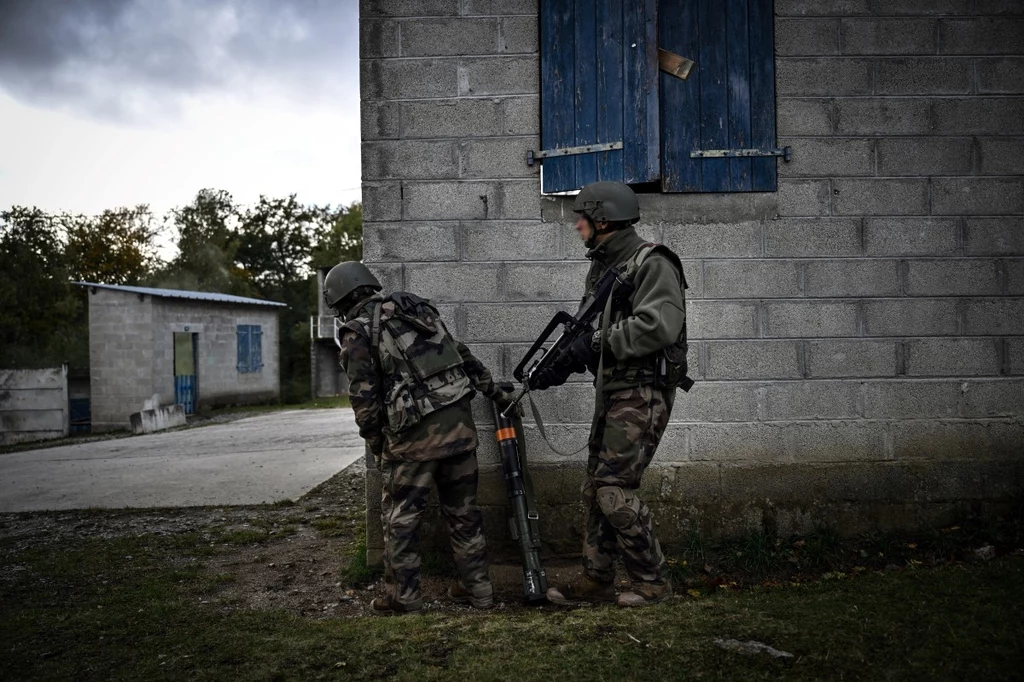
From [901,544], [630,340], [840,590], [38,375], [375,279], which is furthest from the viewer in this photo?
[38,375]

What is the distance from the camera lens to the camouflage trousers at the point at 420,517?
3.87 metres

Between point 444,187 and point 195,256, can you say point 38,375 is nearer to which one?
point 444,187

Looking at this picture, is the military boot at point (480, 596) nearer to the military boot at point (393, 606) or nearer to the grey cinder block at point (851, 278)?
the military boot at point (393, 606)

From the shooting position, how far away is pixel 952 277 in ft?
15.1

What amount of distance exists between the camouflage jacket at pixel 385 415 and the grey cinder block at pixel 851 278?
2.17 m

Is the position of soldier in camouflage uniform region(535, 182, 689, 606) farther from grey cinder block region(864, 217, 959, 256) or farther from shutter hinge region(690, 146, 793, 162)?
grey cinder block region(864, 217, 959, 256)

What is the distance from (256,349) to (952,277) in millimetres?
20011

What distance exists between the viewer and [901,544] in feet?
14.6

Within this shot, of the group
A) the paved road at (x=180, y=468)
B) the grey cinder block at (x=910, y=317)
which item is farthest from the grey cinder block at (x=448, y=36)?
the paved road at (x=180, y=468)

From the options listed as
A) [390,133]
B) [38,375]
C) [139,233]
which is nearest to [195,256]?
[139,233]

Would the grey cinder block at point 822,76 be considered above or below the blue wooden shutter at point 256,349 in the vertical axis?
above

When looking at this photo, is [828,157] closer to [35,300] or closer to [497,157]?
[497,157]

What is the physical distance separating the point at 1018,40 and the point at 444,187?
3.47 meters

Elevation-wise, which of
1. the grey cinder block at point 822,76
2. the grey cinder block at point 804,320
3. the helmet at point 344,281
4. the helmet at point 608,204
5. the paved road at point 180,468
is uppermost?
the grey cinder block at point 822,76
